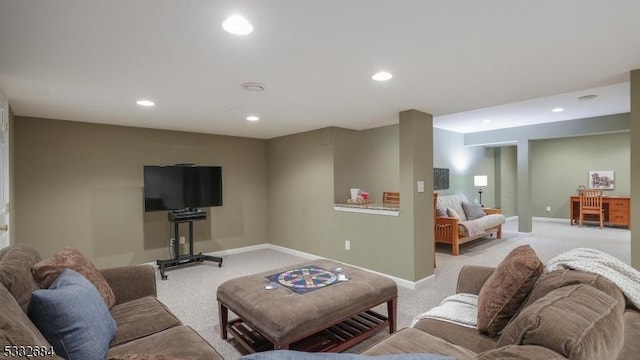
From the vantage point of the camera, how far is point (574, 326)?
940mm

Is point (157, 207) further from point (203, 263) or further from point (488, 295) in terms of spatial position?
point (488, 295)

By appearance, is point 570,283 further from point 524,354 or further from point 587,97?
point 587,97

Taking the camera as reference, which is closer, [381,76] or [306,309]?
[306,309]

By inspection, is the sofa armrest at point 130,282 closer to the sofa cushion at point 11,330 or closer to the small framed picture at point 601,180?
the sofa cushion at point 11,330

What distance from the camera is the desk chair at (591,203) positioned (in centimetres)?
728

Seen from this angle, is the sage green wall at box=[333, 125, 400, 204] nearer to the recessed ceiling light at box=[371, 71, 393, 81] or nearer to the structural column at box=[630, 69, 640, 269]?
the recessed ceiling light at box=[371, 71, 393, 81]

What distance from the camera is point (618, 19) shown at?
1674mm

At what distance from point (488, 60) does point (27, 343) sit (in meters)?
2.79

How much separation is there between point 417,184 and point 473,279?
1683 millimetres

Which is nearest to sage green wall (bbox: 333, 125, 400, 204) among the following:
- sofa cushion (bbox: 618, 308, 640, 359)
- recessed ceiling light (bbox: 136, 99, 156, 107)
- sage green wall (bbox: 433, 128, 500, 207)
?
sage green wall (bbox: 433, 128, 500, 207)

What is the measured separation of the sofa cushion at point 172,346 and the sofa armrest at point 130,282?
2.66 feet

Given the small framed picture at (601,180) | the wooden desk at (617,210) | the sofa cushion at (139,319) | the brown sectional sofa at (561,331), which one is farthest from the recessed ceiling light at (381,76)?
the small framed picture at (601,180)

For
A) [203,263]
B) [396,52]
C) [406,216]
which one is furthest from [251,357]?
[203,263]

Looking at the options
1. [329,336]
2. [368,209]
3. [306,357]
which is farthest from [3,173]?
[368,209]
